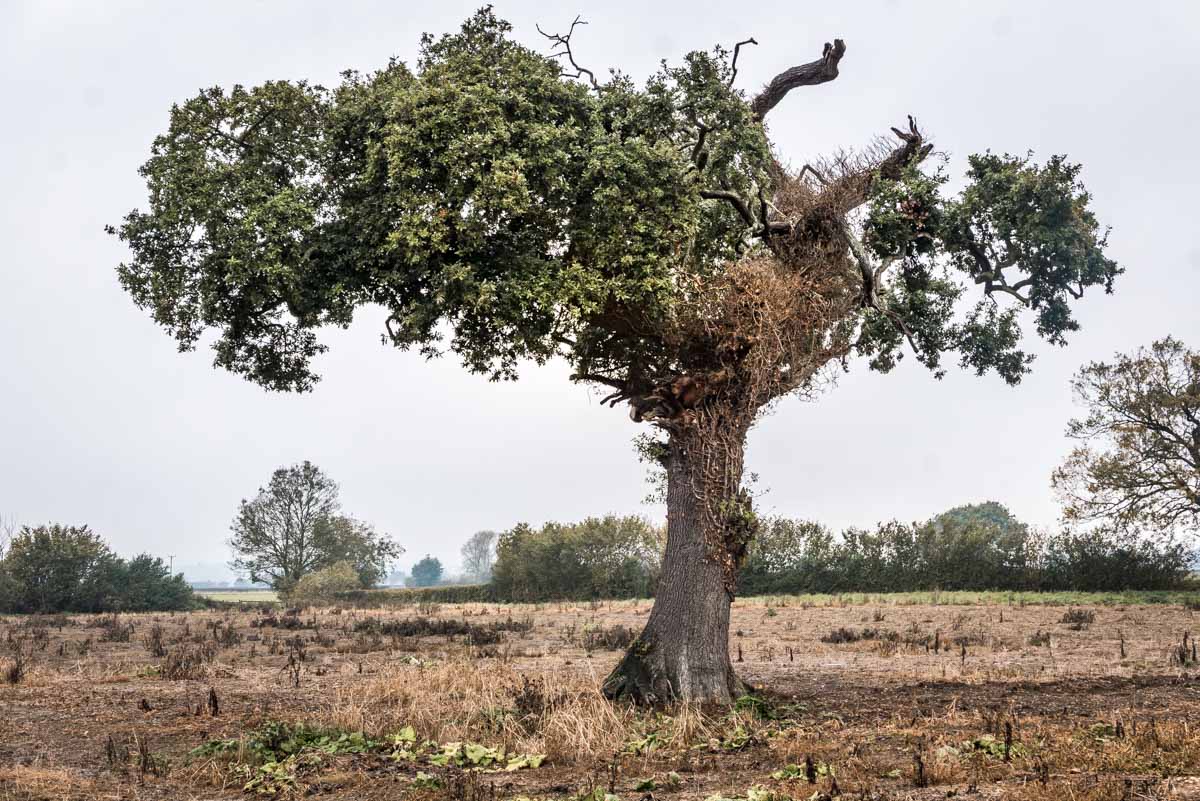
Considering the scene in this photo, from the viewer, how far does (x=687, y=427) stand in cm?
1512

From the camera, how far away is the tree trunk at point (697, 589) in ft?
47.5

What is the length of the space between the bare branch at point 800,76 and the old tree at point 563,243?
56.7 inches

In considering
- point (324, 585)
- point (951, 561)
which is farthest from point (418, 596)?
point (951, 561)

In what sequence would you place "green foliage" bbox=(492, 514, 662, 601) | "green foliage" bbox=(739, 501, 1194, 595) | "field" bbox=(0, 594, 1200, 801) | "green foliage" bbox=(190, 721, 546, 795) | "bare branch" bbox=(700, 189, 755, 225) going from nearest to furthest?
"field" bbox=(0, 594, 1200, 801) < "green foliage" bbox=(190, 721, 546, 795) < "bare branch" bbox=(700, 189, 755, 225) < "green foliage" bbox=(739, 501, 1194, 595) < "green foliage" bbox=(492, 514, 662, 601)

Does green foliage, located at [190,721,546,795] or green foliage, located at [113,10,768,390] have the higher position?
green foliage, located at [113,10,768,390]

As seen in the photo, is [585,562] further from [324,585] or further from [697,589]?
[697,589]

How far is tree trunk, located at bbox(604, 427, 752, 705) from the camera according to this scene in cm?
1449

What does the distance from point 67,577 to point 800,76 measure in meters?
45.7

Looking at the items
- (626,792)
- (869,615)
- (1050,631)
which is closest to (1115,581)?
(869,615)

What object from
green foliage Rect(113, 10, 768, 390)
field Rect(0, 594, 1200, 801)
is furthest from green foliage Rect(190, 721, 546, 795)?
green foliage Rect(113, 10, 768, 390)

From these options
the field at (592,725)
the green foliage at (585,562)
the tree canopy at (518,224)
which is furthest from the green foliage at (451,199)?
the green foliage at (585,562)

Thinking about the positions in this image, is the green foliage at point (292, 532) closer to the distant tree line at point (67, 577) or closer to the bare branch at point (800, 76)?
the distant tree line at point (67, 577)

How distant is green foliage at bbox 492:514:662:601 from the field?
95.2 feet

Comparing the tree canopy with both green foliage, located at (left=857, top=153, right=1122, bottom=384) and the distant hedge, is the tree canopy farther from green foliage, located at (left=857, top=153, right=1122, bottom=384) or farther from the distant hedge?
the distant hedge
